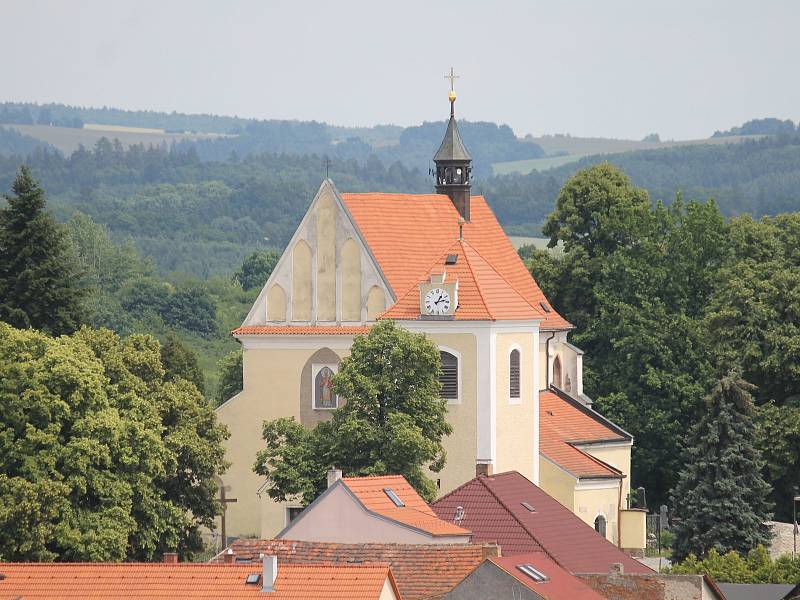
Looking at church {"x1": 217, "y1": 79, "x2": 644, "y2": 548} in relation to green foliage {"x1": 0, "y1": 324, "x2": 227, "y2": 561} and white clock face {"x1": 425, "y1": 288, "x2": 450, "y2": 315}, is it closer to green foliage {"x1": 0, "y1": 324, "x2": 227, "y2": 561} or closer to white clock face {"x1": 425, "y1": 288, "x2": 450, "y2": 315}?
white clock face {"x1": 425, "y1": 288, "x2": 450, "y2": 315}

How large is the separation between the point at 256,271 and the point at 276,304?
87870mm

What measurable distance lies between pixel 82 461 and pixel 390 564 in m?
10.9

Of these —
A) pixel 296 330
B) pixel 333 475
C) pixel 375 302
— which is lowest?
pixel 333 475

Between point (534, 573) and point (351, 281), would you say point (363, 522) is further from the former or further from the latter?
point (351, 281)

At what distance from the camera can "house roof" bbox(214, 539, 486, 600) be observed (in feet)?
156

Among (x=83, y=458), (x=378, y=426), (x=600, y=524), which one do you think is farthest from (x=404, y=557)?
(x=600, y=524)

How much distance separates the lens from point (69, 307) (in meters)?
69.4

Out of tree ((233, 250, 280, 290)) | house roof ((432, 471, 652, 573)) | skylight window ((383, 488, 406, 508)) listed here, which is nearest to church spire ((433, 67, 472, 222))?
house roof ((432, 471, 652, 573))

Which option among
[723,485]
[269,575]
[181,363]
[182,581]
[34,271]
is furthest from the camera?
[181,363]

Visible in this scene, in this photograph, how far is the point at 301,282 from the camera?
228 feet

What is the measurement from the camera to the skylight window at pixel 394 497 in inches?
2148

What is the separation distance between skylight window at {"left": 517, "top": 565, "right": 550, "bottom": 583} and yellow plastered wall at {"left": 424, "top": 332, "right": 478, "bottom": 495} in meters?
17.0

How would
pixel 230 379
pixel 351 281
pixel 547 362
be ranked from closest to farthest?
pixel 351 281 → pixel 547 362 → pixel 230 379

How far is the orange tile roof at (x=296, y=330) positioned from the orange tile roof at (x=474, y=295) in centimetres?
185
